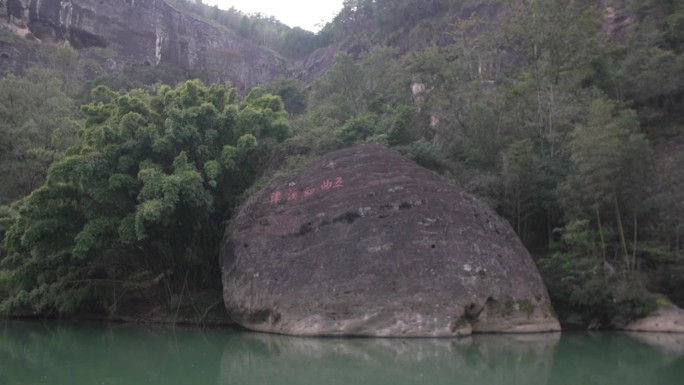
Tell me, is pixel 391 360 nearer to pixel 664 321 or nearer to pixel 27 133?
pixel 664 321

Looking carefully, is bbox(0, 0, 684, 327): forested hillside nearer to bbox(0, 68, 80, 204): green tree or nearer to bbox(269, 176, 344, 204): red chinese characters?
bbox(0, 68, 80, 204): green tree

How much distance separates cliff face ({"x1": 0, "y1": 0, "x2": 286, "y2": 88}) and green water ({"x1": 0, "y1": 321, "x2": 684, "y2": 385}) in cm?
3757

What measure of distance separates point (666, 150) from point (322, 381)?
764 inches

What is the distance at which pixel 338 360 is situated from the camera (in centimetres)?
905

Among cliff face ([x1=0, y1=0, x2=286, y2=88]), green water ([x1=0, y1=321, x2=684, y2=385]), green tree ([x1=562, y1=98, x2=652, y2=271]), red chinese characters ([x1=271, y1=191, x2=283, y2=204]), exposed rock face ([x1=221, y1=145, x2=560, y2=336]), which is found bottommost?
green water ([x1=0, y1=321, x2=684, y2=385])

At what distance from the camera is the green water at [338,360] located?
7711mm

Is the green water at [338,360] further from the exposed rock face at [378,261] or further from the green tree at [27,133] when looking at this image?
the green tree at [27,133]

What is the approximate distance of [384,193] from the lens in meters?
13.5

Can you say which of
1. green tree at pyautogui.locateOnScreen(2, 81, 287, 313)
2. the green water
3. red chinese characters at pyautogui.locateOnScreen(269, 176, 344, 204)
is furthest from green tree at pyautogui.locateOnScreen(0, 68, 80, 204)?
the green water

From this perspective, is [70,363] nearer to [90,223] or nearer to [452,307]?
[90,223]

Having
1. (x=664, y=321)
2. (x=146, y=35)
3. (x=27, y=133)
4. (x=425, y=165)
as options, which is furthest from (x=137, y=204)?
(x=146, y=35)

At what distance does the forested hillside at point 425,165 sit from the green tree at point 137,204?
0.04 meters

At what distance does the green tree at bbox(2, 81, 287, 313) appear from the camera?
14.0m

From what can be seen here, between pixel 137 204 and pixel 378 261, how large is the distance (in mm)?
6313
